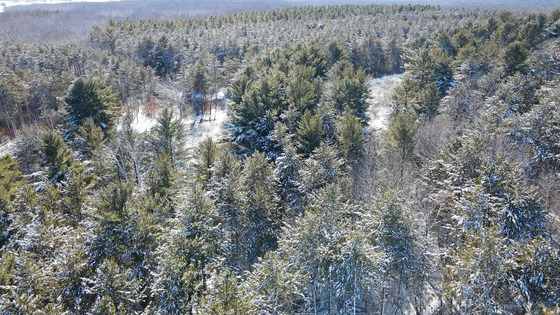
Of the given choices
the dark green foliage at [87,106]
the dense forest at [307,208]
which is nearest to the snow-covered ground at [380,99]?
the dense forest at [307,208]

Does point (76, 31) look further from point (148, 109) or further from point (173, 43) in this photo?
point (148, 109)

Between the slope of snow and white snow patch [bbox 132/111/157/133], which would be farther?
white snow patch [bbox 132/111/157/133]

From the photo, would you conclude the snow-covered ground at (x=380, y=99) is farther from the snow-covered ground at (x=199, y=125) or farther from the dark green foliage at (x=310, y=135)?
the snow-covered ground at (x=199, y=125)

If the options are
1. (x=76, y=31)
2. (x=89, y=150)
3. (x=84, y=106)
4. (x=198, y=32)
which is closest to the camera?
(x=89, y=150)

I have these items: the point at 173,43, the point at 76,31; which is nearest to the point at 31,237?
the point at 173,43

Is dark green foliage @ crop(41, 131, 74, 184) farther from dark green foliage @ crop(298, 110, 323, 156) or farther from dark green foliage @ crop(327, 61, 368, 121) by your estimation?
dark green foliage @ crop(327, 61, 368, 121)

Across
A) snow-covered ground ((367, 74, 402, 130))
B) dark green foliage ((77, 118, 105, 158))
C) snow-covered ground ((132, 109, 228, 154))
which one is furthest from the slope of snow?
snow-covered ground ((367, 74, 402, 130))
